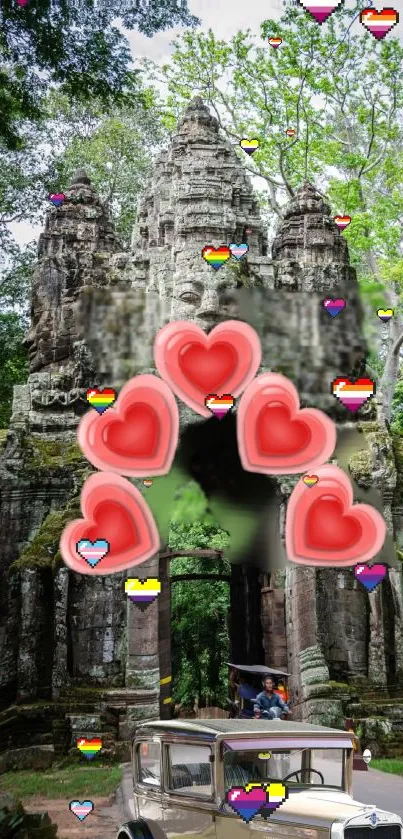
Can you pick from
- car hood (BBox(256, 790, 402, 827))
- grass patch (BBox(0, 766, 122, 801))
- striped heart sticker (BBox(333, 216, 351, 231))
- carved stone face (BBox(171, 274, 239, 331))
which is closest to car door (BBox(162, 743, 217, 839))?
car hood (BBox(256, 790, 402, 827))

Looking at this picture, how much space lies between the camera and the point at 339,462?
12.7 metres

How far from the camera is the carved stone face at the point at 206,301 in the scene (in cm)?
1383

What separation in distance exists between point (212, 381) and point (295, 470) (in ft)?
5.73

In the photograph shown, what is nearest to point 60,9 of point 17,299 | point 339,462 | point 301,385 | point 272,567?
point 301,385

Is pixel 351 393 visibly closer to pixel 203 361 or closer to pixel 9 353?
pixel 203 361

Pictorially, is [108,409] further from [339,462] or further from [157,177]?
[157,177]

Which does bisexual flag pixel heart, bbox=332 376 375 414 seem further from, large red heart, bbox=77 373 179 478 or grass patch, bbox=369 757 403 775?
grass patch, bbox=369 757 403 775

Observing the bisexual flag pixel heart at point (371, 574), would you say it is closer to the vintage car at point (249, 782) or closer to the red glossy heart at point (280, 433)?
the red glossy heart at point (280, 433)

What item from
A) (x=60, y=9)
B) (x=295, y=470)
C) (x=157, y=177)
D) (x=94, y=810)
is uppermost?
(x=157, y=177)

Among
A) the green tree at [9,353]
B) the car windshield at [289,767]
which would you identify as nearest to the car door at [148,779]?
the car windshield at [289,767]

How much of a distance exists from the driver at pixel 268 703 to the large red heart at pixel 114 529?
109 inches

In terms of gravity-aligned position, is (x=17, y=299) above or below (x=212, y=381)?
above

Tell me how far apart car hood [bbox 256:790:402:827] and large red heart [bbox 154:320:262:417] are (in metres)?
7.34

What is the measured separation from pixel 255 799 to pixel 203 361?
775 centimetres
